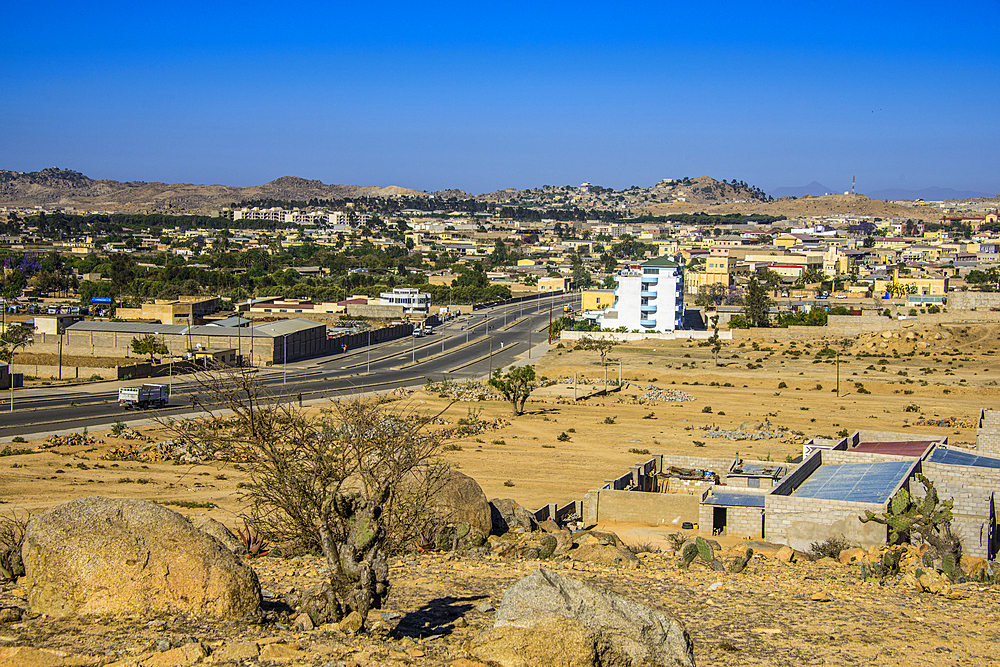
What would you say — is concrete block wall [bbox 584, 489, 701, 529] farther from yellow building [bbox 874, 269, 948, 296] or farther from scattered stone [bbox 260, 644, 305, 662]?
yellow building [bbox 874, 269, 948, 296]

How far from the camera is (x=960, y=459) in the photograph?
2559cm

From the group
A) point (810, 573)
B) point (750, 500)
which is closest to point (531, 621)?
point (810, 573)

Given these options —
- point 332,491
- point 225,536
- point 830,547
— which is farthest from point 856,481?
point 225,536

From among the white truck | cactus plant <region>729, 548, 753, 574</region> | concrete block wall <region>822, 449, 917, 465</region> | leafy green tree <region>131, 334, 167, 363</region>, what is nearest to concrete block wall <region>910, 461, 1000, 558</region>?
concrete block wall <region>822, 449, 917, 465</region>

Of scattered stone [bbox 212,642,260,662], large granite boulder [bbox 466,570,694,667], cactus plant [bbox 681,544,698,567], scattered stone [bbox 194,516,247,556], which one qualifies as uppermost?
large granite boulder [bbox 466,570,694,667]

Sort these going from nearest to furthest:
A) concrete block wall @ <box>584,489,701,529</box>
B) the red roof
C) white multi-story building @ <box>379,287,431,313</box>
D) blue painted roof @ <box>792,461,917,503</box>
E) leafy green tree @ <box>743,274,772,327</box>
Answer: blue painted roof @ <box>792,461,917,503</box>, concrete block wall @ <box>584,489,701,529</box>, the red roof, leafy green tree @ <box>743,274,772,327</box>, white multi-story building @ <box>379,287,431,313</box>

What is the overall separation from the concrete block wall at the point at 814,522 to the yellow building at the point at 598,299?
258 feet

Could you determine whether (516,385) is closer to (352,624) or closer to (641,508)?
(641,508)

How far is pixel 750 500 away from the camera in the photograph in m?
22.5

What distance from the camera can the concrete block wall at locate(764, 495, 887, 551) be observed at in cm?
1922

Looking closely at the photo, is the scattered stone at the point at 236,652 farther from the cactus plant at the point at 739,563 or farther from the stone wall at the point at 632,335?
the stone wall at the point at 632,335

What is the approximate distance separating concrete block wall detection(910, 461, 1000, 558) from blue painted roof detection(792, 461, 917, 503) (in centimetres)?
74

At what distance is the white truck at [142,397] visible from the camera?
4688 cm

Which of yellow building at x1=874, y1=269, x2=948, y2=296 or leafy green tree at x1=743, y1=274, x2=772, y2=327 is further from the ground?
yellow building at x1=874, y1=269, x2=948, y2=296
